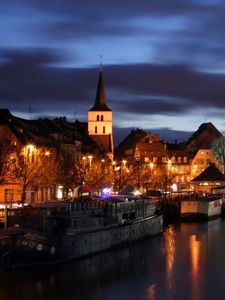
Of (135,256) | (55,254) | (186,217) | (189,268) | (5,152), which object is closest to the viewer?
(55,254)

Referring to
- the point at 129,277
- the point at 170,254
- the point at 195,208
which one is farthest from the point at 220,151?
the point at 129,277

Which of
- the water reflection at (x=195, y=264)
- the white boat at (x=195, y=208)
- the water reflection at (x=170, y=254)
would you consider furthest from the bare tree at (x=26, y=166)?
the white boat at (x=195, y=208)

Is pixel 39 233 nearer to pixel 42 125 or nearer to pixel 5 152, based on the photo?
pixel 5 152

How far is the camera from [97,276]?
173 ft

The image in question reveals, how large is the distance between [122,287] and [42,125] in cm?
8798

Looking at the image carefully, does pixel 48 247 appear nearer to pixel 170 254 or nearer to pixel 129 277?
pixel 129 277

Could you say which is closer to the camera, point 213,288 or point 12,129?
Answer: point 213,288

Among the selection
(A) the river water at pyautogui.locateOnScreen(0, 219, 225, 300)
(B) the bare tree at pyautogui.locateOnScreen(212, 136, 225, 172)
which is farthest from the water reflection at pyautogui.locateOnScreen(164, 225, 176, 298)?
(B) the bare tree at pyautogui.locateOnScreen(212, 136, 225, 172)

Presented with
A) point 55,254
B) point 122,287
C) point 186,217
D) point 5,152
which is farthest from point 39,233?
point 186,217

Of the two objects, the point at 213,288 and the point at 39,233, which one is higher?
the point at 39,233

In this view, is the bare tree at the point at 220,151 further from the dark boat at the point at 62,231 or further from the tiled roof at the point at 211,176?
the dark boat at the point at 62,231

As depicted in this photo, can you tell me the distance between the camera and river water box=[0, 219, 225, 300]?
47.6 metres

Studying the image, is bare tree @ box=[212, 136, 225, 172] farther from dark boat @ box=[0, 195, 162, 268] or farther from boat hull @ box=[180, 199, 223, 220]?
dark boat @ box=[0, 195, 162, 268]

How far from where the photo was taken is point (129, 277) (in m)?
53.8
